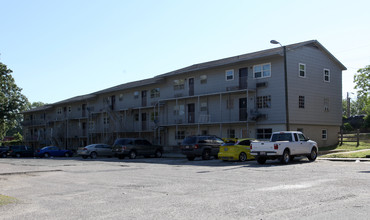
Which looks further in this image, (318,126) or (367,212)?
(318,126)

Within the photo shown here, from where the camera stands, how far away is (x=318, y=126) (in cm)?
3538

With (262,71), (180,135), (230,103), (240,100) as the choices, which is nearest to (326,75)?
(262,71)

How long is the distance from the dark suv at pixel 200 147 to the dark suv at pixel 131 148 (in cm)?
626

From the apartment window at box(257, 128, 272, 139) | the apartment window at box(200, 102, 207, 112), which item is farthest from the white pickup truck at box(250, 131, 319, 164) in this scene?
the apartment window at box(200, 102, 207, 112)

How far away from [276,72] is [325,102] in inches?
274

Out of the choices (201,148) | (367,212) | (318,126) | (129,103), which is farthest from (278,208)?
(129,103)

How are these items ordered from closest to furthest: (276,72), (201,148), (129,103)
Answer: (201,148) < (276,72) < (129,103)

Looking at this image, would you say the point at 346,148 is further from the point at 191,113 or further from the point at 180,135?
the point at 180,135

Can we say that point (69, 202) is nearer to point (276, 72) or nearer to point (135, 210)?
point (135, 210)

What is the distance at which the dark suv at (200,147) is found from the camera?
25844mm

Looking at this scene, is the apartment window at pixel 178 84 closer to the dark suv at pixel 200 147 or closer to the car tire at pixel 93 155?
the car tire at pixel 93 155

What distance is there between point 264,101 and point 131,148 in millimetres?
12072

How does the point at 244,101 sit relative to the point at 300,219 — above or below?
above

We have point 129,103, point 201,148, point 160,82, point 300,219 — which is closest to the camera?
point 300,219
